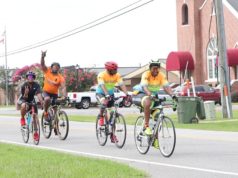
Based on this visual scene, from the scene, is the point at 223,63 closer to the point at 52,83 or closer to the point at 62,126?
the point at 62,126

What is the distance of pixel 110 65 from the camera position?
13.8 meters

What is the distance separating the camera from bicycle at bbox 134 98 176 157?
39.1ft

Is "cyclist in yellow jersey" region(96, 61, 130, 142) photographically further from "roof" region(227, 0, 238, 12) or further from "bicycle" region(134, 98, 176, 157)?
"roof" region(227, 0, 238, 12)

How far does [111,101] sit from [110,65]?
2.61 ft

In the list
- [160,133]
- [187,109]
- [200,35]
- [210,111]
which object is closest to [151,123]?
[160,133]

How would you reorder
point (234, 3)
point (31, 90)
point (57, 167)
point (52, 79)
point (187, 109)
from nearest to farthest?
point (57, 167)
point (31, 90)
point (52, 79)
point (187, 109)
point (234, 3)

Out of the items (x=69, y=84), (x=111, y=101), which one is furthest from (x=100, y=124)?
(x=69, y=84)

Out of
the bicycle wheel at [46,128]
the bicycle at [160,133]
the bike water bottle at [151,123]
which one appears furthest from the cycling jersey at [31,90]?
the bike water bottle at [151,123]

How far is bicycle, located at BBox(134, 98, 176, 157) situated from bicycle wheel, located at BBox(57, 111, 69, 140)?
12.5 ft

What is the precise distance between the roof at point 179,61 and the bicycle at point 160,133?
43.1 m

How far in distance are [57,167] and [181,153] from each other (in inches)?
133

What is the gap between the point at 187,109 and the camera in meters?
Answer: 23.3

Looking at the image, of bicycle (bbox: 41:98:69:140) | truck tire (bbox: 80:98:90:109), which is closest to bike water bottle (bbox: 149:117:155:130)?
bicycle (bbox: 41:98:69:140)

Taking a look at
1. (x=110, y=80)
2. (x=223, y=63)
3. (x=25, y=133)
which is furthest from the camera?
(x=223, y=63)
